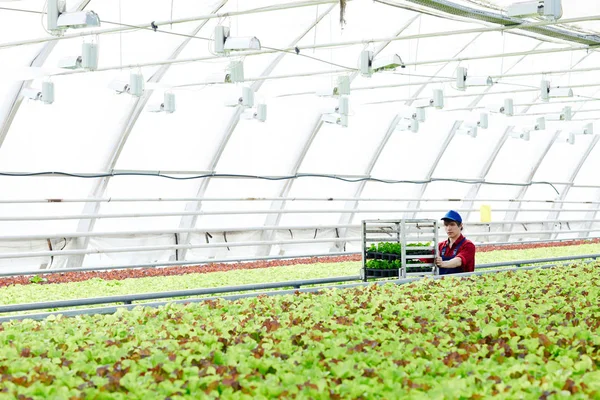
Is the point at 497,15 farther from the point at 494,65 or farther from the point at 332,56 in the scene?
the point at 494,65

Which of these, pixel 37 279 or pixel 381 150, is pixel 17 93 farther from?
pixel 381 150

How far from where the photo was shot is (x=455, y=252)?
945cm

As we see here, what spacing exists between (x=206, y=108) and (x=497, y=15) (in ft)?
24.5

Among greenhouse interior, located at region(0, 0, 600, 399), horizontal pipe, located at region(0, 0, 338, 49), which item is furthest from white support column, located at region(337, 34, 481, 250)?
horizontal pipe, located at region(0, 0, 338, 49)

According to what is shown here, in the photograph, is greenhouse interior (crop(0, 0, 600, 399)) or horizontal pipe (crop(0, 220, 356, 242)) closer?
greenhouse interior (crop(0, 0, 600, 399))

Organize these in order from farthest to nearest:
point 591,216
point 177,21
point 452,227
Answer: point 591,216 → point 177,21 → point 452,227

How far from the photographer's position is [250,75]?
1599 cm

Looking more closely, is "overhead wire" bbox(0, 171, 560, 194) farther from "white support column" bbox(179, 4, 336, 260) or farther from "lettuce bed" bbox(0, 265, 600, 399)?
"lettuce bed" bbox(0, 265, 600, 399)

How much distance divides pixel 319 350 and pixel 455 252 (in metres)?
5.66

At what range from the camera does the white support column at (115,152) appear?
1448 centimetres

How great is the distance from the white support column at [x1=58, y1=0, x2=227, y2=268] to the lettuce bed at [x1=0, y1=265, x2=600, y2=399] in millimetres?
8956

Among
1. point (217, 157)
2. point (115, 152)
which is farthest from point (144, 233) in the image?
point (217, 157)

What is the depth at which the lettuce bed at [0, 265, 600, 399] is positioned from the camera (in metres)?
3.29

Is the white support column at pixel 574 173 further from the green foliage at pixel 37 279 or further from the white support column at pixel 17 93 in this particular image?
the green foliage at pixel 37 279
